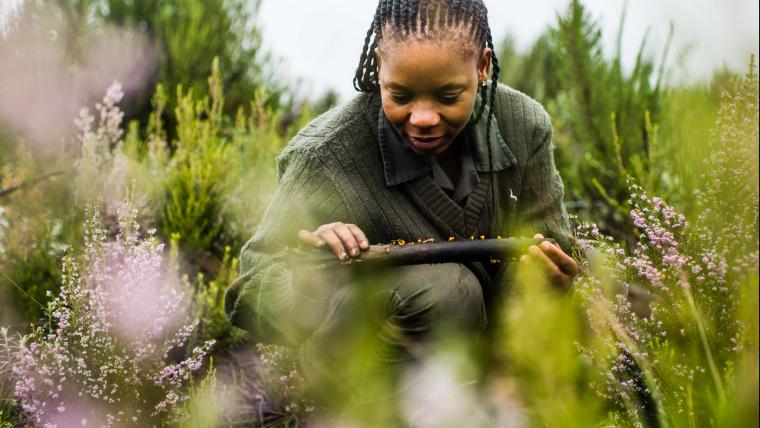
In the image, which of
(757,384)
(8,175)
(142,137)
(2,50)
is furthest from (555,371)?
(142,137)

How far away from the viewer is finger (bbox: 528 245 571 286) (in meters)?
1.66

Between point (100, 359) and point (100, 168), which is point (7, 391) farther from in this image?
point (100, 168)

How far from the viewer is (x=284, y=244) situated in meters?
2.03

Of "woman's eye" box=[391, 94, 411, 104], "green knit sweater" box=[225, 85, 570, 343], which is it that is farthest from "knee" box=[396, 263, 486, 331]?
"woman's eye" box=[391, 94, 411, 104]

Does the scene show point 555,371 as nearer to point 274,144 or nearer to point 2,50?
point 274,144

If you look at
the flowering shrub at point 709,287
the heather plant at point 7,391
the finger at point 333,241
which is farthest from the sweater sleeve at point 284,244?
the flowering shrub at point 709,287

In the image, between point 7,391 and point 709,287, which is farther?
point 7,391

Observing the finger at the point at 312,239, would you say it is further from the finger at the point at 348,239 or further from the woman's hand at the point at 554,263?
the woman's hand at the point at 554,263

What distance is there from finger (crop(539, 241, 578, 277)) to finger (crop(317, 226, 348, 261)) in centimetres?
49

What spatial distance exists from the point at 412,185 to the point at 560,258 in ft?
1.57

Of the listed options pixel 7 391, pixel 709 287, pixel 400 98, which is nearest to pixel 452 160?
pixel 400 98

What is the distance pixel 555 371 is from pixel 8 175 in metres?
2.83

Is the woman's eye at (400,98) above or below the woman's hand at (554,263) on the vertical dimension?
above

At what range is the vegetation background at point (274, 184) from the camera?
3.12 feet
